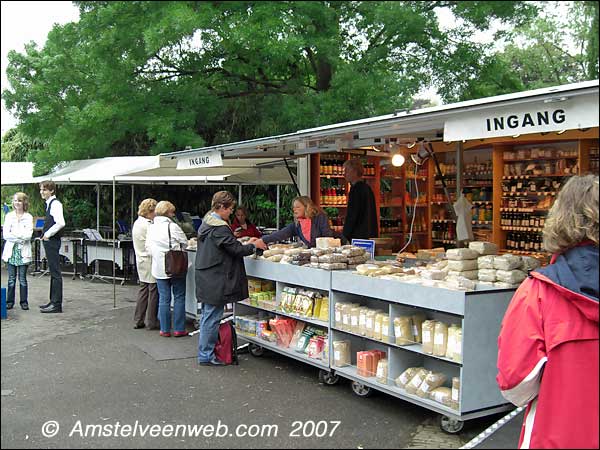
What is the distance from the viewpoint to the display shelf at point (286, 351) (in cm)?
586

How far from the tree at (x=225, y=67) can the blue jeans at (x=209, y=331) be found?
8.88 ft

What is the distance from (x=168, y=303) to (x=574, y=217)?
20.1 ft

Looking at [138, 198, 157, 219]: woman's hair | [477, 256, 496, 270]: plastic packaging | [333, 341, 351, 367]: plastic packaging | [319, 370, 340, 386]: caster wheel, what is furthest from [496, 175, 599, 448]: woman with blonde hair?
[138, 198, 157, 219]: woman's hair

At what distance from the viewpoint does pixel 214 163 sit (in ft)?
28.4

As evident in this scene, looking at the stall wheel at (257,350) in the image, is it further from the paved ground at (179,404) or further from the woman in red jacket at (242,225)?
the woman in red jacket at (242,225)

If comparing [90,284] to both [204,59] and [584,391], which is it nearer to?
[204,59]

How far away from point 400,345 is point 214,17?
3.02m

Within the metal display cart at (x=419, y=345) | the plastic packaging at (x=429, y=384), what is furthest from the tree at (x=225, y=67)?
the plastic packaging at (x=429, y=384)

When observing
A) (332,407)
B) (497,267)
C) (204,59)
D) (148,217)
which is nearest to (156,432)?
(332,407)

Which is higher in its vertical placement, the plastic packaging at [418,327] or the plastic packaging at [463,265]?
the plastic packaging at [463,265]

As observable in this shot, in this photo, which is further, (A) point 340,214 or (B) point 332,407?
(A) point 340,214

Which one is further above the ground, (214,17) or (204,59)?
(204,59)

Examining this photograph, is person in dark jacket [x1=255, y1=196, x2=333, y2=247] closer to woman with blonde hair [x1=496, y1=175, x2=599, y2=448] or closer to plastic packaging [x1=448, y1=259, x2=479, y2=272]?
plastic packaging [x1=448, y1=259, x2=479, y2=272]

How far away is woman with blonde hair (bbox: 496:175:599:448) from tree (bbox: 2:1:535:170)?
5.77ft
